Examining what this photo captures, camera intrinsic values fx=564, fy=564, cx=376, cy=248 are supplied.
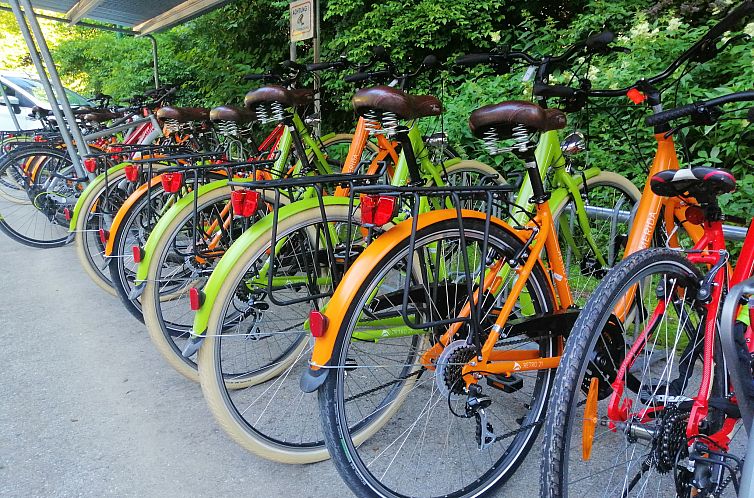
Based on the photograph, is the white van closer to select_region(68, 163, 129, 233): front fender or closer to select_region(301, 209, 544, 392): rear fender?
select_region(68, 163, 129, 233): front fender

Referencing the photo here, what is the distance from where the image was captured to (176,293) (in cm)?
362

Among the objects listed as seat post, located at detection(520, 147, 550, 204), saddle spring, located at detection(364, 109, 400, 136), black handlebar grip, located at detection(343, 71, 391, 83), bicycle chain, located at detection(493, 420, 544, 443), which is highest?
black handlebar grip, located at detection(343, 71, 391, 83)

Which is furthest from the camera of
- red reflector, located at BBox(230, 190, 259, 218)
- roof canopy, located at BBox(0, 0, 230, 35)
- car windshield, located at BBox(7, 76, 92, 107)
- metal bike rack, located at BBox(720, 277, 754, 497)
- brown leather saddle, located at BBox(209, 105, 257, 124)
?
car windshield, located at BBox(7, 76, 92, 107)

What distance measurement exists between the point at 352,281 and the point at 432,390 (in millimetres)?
732

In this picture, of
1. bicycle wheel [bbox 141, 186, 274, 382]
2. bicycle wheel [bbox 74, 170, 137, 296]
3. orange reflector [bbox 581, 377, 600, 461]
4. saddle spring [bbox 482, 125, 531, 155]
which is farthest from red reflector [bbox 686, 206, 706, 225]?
bicycle wheel [bbox 74, 170, 137, 296]

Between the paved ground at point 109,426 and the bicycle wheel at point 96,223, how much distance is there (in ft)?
0.97

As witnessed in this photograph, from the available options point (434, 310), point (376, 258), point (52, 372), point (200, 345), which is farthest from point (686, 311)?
point (52, 372)

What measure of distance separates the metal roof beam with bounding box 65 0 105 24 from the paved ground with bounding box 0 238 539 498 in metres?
3.63

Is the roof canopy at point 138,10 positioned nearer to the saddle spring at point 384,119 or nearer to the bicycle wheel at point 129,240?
the bicycle wheel at point 129,240

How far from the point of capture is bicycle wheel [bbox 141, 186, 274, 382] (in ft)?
9.02

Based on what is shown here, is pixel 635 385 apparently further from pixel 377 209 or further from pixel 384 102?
pixel 384 102

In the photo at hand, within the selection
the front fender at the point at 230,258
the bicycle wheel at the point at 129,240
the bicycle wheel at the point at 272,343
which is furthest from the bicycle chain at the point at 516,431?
the bicycle wheel at the point at 129,240

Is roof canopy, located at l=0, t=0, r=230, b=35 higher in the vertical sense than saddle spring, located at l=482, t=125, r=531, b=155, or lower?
higher

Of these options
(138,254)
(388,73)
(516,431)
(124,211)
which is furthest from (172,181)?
(516,431)
